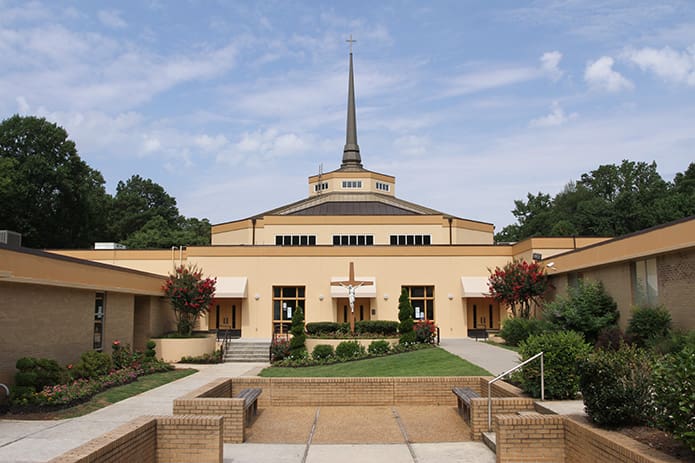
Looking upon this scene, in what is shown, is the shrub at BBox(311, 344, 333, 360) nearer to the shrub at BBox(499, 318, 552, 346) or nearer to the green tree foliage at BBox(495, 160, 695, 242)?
the shrub at BBox(499, 318, 552, 346)

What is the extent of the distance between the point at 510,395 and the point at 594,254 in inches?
486

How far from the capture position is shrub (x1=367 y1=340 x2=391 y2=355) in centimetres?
2494

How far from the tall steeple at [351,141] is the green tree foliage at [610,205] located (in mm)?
23360

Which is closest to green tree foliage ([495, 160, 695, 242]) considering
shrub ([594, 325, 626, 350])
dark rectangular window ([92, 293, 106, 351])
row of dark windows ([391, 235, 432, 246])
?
row of dark windows ([391, 235, 432, 246])

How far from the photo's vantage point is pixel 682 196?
56.7m

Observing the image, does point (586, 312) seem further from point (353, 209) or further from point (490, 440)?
point (353, 209)

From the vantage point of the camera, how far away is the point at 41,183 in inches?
2112

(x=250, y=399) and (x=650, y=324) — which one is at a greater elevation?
(x=650, y=324)

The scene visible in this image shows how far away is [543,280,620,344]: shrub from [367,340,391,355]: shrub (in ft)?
20.6

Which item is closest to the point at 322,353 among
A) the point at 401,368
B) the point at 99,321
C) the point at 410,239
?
the point at 401,368

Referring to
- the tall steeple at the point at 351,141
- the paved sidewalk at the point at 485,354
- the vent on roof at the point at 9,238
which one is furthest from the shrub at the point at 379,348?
the tall steeple at the point at 351,141

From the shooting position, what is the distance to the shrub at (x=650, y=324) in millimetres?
18172

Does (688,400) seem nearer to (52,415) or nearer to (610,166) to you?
(52,415)

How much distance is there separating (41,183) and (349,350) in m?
39.7
